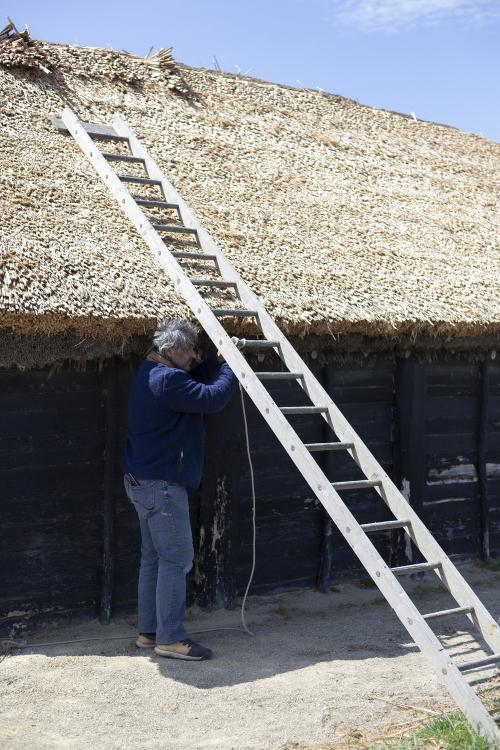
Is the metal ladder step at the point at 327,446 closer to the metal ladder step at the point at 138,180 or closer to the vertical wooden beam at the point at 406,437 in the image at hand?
the vertical wooden beam at the point at 406,437

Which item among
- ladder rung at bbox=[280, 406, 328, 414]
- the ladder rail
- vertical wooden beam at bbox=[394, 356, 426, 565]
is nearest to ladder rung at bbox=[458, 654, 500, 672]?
the ladder rail

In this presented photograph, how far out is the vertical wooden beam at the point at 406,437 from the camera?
250 inches

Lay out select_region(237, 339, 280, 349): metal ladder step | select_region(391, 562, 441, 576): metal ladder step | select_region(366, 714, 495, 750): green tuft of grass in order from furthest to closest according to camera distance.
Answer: select_region(237, 339, 280, 349): metal ladder step → select_region(391, 562, 441, 576): metal ladder step → select_region(366, 714, 495, 750): green tuft of grass

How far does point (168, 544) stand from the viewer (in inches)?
182

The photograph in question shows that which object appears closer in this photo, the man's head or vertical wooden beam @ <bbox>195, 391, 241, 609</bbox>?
the man's head

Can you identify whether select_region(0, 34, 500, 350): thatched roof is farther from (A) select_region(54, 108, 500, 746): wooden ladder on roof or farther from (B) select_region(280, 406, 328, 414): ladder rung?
(B) select_region(280, 406, 328, 414): ladder rung

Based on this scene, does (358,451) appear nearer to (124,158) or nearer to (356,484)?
(356,484)

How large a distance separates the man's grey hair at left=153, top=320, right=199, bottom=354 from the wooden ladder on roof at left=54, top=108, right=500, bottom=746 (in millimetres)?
112

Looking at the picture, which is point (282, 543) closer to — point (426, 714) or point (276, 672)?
point (276, 672)

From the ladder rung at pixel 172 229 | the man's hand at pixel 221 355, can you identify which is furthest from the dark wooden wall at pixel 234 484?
Result: the ladder rung at pixel 172 229

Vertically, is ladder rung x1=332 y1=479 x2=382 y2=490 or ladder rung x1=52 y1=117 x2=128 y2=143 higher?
ladder rung x1=52 y1=117 x2=128 y2=143

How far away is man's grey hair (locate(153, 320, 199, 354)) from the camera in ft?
15.2

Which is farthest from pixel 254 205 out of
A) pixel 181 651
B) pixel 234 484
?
pixel 181 651

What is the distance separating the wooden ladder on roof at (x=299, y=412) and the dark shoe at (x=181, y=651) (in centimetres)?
112
